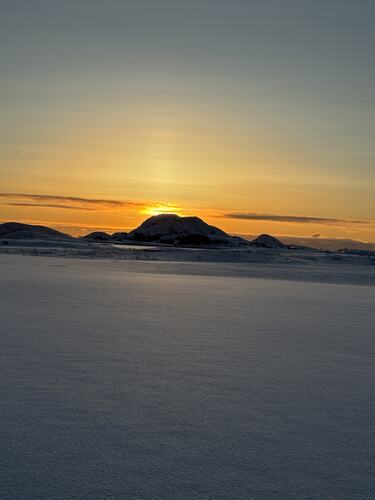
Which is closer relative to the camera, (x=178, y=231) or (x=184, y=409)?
(x=184, y=409)

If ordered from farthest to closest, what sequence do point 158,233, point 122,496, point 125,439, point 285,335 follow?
point 158,233 → point 285,335 → point 125,439 → point 122,496

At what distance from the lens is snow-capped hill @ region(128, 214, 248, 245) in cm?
8659

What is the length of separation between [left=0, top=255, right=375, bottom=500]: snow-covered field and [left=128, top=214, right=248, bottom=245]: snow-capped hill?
77.1 meters

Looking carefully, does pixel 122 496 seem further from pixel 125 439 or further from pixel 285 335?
pixel 285 335

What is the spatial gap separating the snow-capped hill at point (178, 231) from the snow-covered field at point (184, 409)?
77077 mm

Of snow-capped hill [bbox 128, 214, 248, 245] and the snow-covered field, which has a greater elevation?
snow-capped hill [bbox 128, 214, 248, 245]

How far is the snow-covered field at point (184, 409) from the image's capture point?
9.23ft

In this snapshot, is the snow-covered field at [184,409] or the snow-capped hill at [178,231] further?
the snow-capped hill at [178,231]

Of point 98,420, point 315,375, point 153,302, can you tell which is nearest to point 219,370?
point 315,375

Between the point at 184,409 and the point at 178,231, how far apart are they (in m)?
91.9

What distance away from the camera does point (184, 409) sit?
3955 millimetres

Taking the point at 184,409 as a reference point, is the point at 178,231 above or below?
above

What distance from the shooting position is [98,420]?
11.9ft

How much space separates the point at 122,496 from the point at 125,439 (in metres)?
0.70
